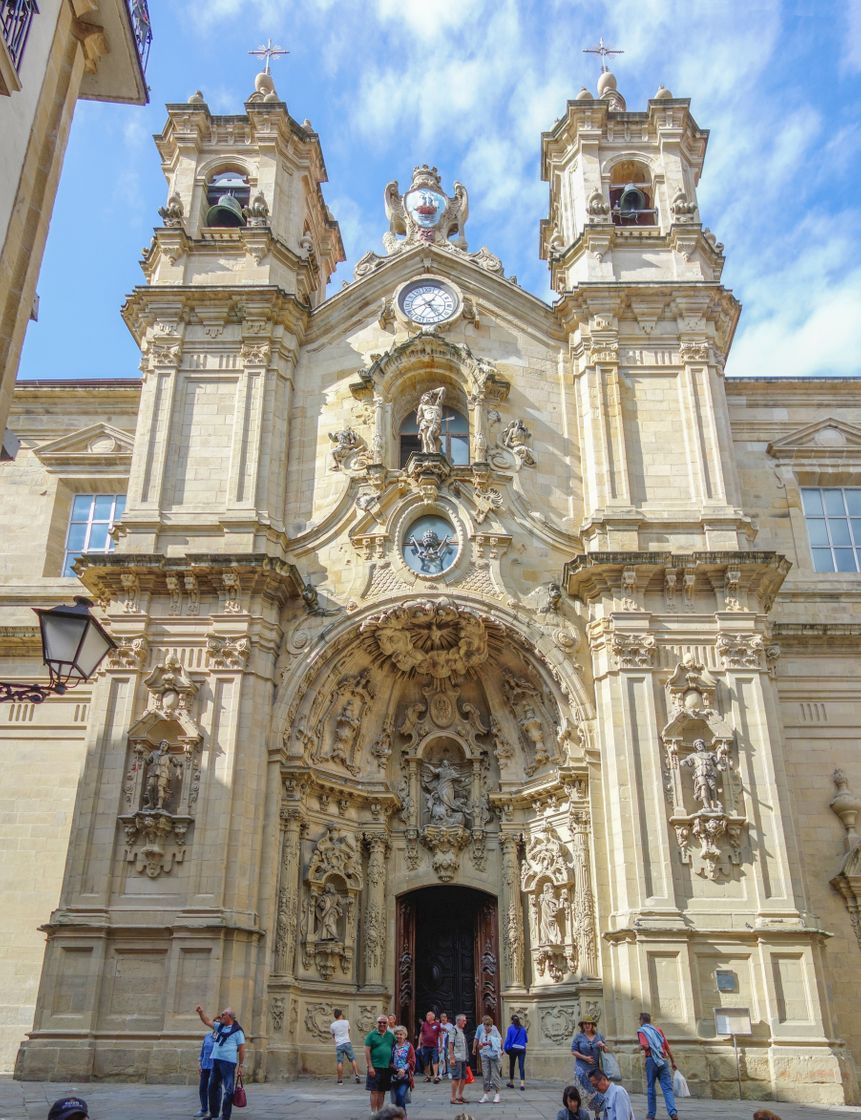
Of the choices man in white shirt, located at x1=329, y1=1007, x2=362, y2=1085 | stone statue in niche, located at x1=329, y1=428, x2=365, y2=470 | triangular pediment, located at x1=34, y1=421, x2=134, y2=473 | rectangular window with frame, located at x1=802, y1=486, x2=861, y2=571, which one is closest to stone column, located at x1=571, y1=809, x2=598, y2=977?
man in white shirt, located at x1=329, y1=1007, x2=362, y2=1085

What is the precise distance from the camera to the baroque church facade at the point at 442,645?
16672 mm

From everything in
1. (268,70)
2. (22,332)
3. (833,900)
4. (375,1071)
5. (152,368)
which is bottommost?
(375,1071)

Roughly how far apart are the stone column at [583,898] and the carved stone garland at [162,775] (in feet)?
20.9

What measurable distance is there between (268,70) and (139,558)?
48.1 feet

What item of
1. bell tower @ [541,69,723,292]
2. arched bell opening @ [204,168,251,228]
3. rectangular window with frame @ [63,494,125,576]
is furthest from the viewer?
arched bell opening @ [204,168,251,228]

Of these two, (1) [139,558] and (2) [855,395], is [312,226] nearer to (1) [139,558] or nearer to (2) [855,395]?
(1) [139,558]

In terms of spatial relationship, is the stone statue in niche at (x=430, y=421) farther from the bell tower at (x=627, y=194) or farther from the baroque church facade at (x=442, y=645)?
the bell tower at (x=627, y=194)

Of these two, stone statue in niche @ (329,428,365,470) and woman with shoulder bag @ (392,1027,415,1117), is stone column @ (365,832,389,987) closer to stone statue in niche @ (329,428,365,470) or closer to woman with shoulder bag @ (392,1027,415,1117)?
woman with shoulder bag @ (392,1027,415,1117)

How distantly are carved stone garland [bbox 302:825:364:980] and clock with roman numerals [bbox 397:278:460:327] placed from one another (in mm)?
10818

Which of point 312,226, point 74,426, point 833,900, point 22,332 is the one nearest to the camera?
point 22,332

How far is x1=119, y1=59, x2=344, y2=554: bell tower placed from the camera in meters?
20.2

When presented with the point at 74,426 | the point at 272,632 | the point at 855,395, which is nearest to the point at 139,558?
the point at 272,632

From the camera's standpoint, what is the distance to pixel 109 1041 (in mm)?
16062

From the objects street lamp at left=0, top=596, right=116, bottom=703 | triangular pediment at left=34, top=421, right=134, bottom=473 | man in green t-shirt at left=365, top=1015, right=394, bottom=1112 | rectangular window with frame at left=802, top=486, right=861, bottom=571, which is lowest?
man in green t-shirt at left=365, top=1015, right=394, bottom=1112
